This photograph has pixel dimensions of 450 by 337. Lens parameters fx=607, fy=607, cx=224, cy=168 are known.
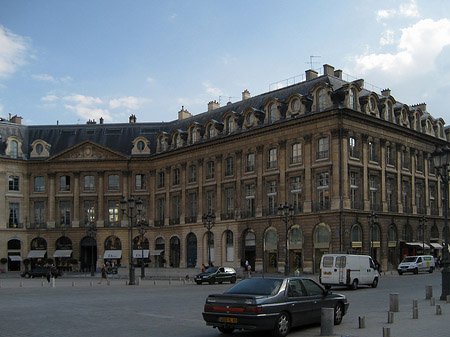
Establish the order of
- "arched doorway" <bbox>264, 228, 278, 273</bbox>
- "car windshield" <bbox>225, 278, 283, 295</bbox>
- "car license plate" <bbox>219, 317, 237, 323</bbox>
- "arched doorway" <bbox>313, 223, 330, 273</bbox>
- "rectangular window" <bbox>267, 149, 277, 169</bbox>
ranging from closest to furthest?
1. "car license plate" <bbox>219, 317, 237, 323</bbox>
2. "car windshield" <bbox>225, 278, 283, 295</bbox>
3. "arched doorway" <bbox>313, 223, 330, 273</bbox>
4. "arched doorway" <bbox>264, 228, 278, 273</bbox>
5. "rectangular window" <bbox>267, 149, 277, 169</bbox>

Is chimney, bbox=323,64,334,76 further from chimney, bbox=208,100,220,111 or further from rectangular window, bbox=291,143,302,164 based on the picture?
chimney, bbox=208,100,220,111

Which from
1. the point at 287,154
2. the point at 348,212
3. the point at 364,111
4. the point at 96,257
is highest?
the point at 364,111

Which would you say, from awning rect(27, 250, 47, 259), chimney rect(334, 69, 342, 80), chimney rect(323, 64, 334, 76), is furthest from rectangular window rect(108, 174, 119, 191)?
chimney rect(334, 69, 342, 80)

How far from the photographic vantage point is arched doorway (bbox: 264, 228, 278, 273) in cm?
5688

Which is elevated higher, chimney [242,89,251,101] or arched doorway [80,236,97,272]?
chimney [242,89,251,101]

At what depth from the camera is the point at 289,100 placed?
2247 inches

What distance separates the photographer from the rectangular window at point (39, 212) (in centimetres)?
7562

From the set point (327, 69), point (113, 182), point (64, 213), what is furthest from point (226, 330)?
point (64, 213)

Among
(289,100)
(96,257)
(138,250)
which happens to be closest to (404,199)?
(289,100)

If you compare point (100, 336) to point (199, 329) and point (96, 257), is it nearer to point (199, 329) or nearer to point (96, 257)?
point (199, 329)

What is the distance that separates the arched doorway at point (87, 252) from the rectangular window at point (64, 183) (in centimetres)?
680

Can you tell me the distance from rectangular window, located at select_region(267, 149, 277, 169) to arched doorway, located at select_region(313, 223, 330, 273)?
862 cm

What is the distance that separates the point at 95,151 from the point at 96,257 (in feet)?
42.8

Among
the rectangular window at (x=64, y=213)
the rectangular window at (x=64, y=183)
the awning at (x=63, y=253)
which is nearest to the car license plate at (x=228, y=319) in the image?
the awning at (x=63, y=253)
